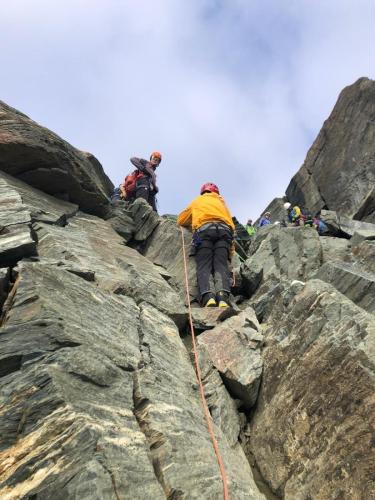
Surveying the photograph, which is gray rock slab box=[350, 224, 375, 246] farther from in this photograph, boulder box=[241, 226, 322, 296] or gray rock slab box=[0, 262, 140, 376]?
gray rock slab box=[0, 262, 140, 376]

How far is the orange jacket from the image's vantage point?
13.9 m

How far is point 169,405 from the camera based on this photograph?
257 inches

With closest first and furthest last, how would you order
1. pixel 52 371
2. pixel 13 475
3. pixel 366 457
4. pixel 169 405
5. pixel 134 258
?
pixel 13 475, pixel 52 371, pixel 366 457, pixel 169 405, pixel 134 258

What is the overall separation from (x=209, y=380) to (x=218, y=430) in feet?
4.27

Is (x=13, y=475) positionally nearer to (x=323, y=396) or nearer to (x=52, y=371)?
(x=52, y=371)

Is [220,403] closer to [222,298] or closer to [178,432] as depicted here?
[178,432]

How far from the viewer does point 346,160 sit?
103 ft

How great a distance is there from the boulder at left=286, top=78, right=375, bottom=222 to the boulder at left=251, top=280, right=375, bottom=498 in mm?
20744

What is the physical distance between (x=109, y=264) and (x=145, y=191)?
353 inches

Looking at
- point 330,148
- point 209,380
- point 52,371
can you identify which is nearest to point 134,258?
point 209,380

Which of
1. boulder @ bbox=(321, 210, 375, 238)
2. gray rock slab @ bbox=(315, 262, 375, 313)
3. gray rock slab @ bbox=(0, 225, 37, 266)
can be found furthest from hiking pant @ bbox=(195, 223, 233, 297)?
boulder @ bbox=(321, 210, 375, 238)

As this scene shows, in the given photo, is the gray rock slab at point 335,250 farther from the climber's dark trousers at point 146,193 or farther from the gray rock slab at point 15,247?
the gray rock slab at point 15,247

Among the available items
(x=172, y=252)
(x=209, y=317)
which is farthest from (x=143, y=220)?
(x=209, y=317)

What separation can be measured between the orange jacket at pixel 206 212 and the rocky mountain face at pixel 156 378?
7.31 feet
